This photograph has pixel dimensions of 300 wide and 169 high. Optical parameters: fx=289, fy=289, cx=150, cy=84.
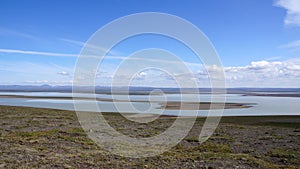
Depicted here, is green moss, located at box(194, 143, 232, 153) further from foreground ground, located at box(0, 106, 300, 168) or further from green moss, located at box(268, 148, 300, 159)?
green moss, located at box(268, 148, 300, 159)

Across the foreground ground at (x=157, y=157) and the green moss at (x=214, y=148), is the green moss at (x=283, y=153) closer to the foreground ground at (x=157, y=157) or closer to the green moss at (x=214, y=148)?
the foreground ground at (x=157, y=157)

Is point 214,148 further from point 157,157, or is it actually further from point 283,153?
point 157,157

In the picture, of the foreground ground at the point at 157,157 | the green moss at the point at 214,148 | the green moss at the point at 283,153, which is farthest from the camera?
the green moss at the point at 214,148

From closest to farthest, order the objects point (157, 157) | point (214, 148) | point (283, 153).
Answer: point (157, 157)
point (283, 153)
point (214, 148)

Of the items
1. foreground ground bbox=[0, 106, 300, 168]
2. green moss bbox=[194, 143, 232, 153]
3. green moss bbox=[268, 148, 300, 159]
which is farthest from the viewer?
green moss bbox=[194, 143, 232, 153]

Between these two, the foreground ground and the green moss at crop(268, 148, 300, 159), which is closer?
the foreground ground

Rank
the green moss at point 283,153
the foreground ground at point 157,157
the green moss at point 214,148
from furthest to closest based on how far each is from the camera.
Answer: the green moss at point 214,148 < the green moss at point 283,153 < the foreground ground at point 157,157

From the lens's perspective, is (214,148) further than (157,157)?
Yes

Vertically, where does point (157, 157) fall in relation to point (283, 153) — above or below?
above

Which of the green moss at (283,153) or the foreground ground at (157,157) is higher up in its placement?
the foreground ground at (157,157)

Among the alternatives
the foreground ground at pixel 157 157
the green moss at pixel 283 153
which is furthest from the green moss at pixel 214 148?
the green moss at pixel 283 153

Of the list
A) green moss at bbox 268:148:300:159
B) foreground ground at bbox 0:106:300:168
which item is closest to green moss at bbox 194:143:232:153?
foreground ground at bbox 0:106:300:168

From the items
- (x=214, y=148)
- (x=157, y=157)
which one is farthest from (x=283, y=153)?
(x=157, y=157)

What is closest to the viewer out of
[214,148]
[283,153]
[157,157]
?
[157,157]
